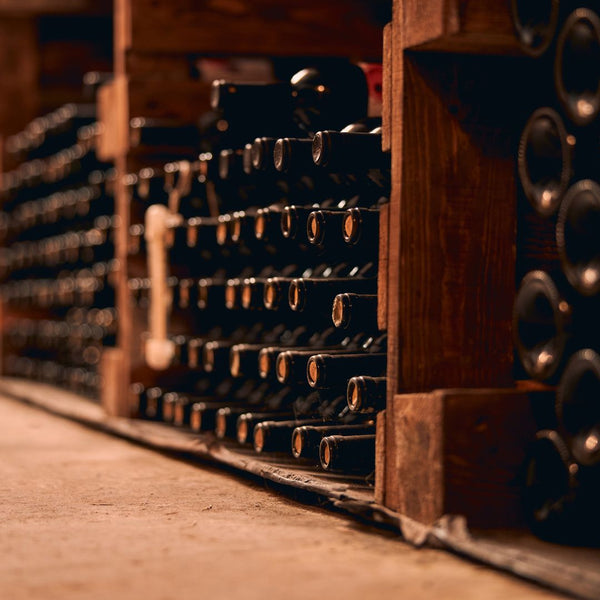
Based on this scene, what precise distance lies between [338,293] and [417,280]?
0.61 metres

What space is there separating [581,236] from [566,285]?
0.45 ft

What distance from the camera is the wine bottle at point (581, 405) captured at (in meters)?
2.43

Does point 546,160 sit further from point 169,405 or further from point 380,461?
point 169,405

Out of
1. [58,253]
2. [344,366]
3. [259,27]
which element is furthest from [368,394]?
[58,253]

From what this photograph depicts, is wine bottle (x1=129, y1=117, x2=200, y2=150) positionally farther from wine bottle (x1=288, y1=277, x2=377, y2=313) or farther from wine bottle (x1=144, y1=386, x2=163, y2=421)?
wine bottle (x1=288, y1=277, x2=377, y2=313)

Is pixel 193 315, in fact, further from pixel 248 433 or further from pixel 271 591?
pixel 271 591

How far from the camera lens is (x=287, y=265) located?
13.4ft

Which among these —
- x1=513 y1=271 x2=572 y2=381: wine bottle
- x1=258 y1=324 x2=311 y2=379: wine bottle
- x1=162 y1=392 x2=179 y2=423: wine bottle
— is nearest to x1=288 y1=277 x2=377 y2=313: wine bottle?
x1=258 y1=324 x2=311 y2=379: wine bottle

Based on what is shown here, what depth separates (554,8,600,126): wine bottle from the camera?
2.41 meters

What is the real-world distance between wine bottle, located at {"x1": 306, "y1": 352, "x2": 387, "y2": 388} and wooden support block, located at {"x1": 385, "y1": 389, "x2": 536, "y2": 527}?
622 mm

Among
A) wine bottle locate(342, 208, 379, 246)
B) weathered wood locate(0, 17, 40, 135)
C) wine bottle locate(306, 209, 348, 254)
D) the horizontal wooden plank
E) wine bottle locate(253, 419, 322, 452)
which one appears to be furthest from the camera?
weathered wood locate(0, 17, 40, 135)

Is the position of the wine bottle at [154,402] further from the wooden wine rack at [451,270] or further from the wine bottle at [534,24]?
the wine bottle at [534,24]

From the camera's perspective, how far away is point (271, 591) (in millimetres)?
2301

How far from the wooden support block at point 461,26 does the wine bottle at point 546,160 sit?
12.7 inches
